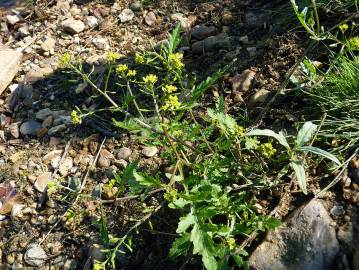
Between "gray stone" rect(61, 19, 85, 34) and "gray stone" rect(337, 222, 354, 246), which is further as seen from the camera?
"gray stone" rect(61, 19, 85, 34)

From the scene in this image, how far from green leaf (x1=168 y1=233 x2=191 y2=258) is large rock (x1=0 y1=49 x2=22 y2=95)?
7.40 feet

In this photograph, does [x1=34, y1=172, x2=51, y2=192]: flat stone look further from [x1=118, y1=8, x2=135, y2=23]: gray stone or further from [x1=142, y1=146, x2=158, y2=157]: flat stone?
[x1=118, y1=8, x2=135, y2=23]: gray stone

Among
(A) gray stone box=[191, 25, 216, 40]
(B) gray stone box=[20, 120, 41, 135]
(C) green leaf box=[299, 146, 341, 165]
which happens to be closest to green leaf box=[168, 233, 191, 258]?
(C) green leaf box=[299, 146, 341, 165]

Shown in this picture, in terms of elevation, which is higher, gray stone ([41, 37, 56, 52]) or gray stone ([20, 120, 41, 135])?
gray stone ([41, 37, 56, 52])

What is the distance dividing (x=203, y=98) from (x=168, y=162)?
0.56m

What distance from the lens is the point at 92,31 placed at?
4.16 metres

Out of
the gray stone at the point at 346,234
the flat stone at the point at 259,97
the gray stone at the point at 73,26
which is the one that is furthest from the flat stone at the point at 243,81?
the gray stone at the point at 73,26

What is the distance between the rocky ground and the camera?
258 centimetres

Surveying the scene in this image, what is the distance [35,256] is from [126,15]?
A: 2.20m

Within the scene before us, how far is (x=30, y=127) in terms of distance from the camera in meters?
Answer: 3.59

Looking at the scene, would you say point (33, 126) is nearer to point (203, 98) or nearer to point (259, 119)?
point (203, 98)

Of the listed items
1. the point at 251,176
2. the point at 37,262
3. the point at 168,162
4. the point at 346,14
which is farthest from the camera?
the point at 346,14

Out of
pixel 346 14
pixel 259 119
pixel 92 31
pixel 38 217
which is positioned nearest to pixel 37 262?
pixel 38 217

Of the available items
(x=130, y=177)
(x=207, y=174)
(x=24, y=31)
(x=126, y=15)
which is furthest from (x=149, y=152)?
(x=24, y=31)
